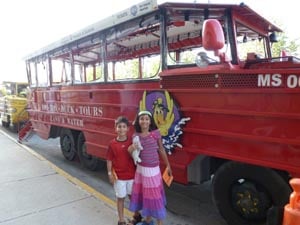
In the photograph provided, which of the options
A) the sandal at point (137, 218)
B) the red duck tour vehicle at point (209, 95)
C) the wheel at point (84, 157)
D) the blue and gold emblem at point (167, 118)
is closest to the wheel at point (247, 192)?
the red duck tour vehicle at point (209, 95)

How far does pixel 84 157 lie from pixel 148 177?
3063 millimetres

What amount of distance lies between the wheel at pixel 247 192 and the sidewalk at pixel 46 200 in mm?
1194

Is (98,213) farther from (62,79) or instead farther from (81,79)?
(62,79)

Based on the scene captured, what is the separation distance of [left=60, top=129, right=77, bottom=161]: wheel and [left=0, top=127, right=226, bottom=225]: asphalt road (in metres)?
0.14

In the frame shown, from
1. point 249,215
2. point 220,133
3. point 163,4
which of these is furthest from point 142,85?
point 249,215

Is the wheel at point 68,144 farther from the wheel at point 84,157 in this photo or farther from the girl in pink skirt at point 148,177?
the girl in pink skirt at point 148,177

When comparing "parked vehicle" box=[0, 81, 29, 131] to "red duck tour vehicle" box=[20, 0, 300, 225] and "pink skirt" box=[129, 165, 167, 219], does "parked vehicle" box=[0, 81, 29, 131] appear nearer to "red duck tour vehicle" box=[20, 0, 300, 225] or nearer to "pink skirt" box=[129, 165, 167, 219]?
"red duck tour vehicle" box=[20, 0, 300, 225]

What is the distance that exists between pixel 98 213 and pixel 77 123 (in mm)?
2263

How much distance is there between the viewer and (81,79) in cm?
580

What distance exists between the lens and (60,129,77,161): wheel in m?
Result: 6.35

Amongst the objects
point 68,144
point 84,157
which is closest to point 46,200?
point 84,157

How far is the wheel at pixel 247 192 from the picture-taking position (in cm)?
298

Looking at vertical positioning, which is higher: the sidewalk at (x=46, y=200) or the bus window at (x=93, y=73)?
the bus window at (x=93, y=73)

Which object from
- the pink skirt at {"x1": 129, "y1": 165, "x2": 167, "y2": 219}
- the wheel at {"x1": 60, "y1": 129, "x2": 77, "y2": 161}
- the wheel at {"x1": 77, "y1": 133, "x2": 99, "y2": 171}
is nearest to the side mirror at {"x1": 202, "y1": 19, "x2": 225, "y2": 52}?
the pink skirt at {"x1": 129, "y1": 165, "x2": 167, "y2": 219}
